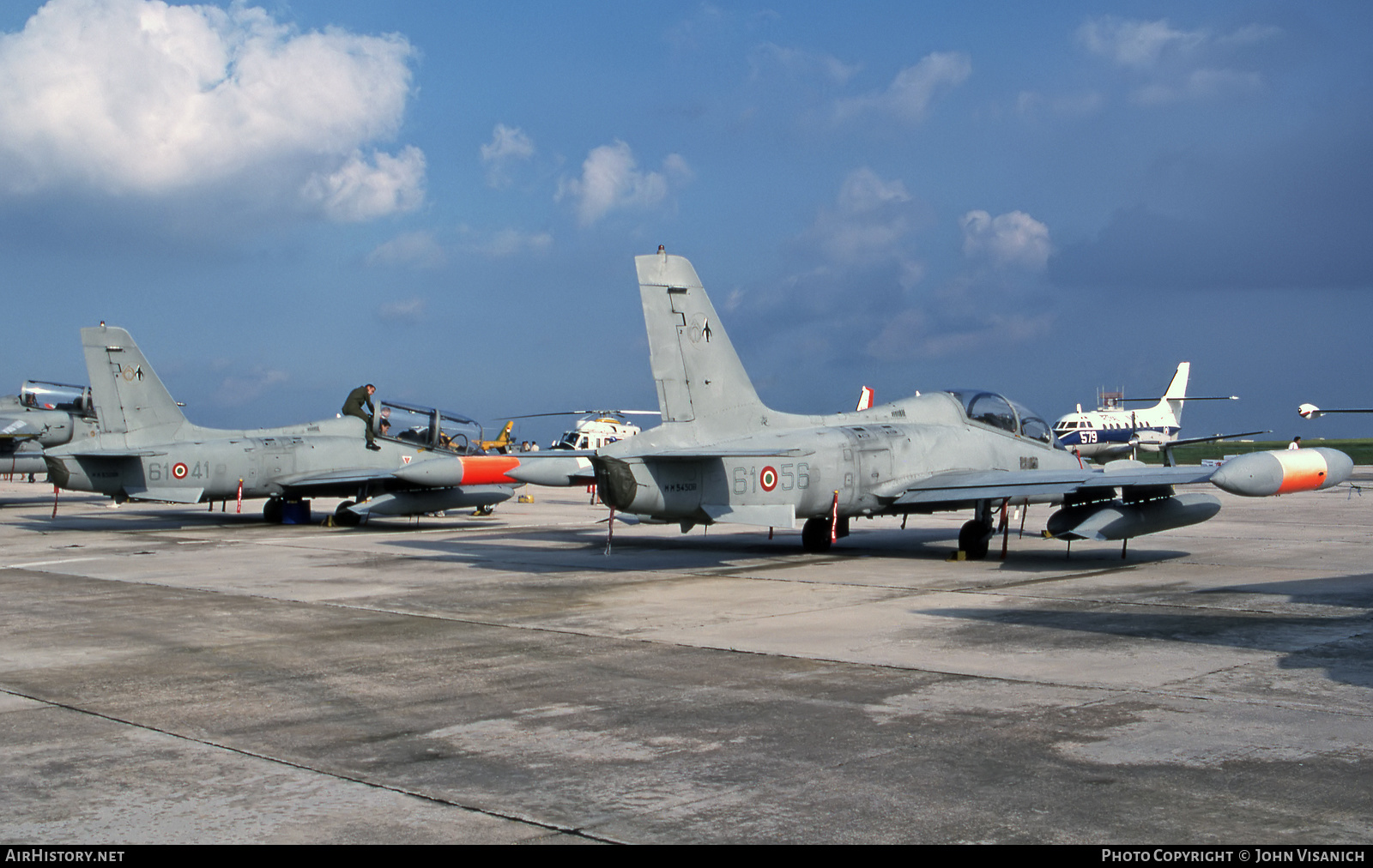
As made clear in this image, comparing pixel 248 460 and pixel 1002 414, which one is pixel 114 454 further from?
pixel 1002 414

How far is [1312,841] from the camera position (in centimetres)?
442

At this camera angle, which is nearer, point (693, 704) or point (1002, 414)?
point (693, 704)

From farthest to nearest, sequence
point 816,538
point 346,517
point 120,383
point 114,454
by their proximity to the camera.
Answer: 1. point 346,517
2. point 120,383
3. point 114,454
4. point 816,538

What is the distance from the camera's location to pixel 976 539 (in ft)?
53.4

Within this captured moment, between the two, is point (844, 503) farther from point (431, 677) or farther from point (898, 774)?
point (898, 774)

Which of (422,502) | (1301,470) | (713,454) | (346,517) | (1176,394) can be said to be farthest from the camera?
(1176,394)

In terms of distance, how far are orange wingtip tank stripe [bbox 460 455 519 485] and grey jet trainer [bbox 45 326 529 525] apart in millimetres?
21

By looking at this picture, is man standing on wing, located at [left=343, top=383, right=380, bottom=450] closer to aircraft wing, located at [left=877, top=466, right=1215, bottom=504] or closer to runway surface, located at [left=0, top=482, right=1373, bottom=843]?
runway surface, located at [left=0, top=482, right=1373, bottom=843]

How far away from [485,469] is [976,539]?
9.71 m

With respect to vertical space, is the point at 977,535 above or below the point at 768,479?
below

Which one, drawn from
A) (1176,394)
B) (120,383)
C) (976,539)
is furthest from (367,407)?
(1176,394)

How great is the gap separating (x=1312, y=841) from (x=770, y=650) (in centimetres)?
494

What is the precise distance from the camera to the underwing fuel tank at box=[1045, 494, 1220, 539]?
1477 centimetres

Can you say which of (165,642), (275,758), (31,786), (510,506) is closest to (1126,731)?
(275,758)
